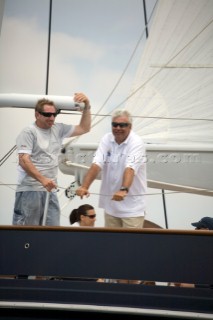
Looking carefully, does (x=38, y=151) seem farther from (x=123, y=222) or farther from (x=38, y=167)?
(x=123, y=222)

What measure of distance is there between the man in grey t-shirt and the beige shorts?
0.47 feet

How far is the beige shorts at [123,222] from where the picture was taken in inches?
81.2

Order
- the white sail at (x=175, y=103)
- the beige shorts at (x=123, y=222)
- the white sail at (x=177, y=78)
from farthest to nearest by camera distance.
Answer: the white sail at (x=177, y=78)
the white sail at (x=175, y=103)
the beige shorts at (x=123, y=222)

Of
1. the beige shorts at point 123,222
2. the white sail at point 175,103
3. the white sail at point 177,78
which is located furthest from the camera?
the white sail at point 177,78

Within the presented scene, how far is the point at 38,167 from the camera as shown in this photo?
2098 millimetres

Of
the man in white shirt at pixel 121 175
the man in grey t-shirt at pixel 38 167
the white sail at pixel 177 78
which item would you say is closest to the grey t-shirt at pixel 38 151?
the man in grey t-shirt at pixel 38 167

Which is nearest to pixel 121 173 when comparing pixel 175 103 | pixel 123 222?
pixel 123 222

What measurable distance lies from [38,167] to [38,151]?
0.04 metres

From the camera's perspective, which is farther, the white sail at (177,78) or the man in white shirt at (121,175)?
the white sail at (177,78)

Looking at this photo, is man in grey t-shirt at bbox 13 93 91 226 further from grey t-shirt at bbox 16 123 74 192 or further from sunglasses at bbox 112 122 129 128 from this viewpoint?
sunglasses at bbox 112 122 129 128

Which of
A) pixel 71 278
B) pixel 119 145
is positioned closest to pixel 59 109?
pixel 119 145

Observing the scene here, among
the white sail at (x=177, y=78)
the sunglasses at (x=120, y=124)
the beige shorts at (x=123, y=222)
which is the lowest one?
the beige shorts at (x=123, y=222)

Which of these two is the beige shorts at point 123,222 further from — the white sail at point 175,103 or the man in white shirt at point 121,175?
the white sail at point 175,103

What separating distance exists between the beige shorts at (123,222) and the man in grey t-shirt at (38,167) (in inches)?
5.7
